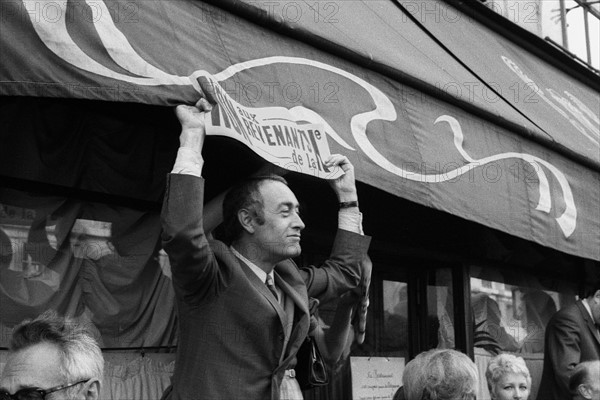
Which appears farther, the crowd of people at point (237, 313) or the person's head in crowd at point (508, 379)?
the person's head in crowd at point (508, 379)

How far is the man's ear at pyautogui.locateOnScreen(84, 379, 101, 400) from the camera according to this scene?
2578 mm

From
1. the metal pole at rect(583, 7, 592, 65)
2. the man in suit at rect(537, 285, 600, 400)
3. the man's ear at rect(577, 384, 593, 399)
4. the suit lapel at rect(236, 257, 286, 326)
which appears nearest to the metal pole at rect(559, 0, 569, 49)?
the metal pole at rect(583, 7, 592, 65)

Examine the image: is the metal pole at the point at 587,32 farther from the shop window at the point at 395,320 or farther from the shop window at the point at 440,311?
the shop window at the point at 395,320

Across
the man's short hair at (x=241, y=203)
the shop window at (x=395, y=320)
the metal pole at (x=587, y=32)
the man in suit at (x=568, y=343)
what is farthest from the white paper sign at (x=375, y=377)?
the metal pole at (x=587, y=32)

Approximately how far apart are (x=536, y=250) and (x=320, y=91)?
424 cm

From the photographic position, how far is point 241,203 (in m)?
3.51

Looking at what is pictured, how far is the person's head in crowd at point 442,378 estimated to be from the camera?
335 centimetres

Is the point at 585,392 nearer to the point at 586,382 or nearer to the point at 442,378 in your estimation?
the point at 586,382

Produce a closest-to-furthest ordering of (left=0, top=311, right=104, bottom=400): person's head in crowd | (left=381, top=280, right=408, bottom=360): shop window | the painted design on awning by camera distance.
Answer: (left=0, top=311, right=104, bottom=400): person's head in crowd
the painted design on awning
(left=381, top=280, right=408, bottom=360): shop window

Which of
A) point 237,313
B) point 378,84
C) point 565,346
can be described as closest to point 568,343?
point 565,346

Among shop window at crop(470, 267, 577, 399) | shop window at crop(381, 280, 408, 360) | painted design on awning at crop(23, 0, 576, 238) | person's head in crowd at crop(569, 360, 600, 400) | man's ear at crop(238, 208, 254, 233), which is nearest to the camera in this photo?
painted design on awning at crop(23, 0, 576, 238)

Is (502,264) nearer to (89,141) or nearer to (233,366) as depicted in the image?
(89,141)

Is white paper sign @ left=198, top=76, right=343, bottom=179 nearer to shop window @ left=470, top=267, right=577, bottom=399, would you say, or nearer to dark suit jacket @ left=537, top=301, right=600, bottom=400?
dark suit jacket @ left=537, top=301, right=600, bottom=400

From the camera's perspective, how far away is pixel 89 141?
14.7 feet
